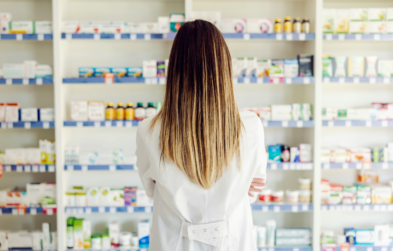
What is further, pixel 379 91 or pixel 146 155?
pixel 379 91

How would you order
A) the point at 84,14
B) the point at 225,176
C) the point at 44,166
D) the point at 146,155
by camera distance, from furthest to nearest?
1. the point at 84,14
2. the point at 44,166
3. the point at 146,155
4. the point at 225,176

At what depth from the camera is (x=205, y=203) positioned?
1.30 meters

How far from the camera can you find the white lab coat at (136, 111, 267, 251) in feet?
4.25

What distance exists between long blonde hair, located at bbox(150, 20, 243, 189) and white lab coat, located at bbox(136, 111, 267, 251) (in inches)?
1.7

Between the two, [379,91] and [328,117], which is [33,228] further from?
[379,91]

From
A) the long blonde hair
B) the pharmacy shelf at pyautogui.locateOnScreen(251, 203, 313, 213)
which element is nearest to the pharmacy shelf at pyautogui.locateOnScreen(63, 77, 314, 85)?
the pharmacy shelf at pyautogui.locateOnScreen(251, 203, 313, 213)

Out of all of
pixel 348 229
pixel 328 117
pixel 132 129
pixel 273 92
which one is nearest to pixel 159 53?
pixel 132 129

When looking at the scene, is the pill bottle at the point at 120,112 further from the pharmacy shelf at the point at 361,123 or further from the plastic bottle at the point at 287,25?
the pharmacy shelf at the point at 361,123

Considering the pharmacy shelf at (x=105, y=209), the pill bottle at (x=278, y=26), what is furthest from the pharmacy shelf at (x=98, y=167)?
the pill bottle at (x=278, y=26)

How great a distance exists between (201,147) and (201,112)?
128mm

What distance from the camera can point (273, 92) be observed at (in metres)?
4.02

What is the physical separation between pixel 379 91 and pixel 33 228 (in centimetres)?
436

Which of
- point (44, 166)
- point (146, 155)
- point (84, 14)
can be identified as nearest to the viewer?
point (146, 155)

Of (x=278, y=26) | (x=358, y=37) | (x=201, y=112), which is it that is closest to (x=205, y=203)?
(x=201, y=112)
